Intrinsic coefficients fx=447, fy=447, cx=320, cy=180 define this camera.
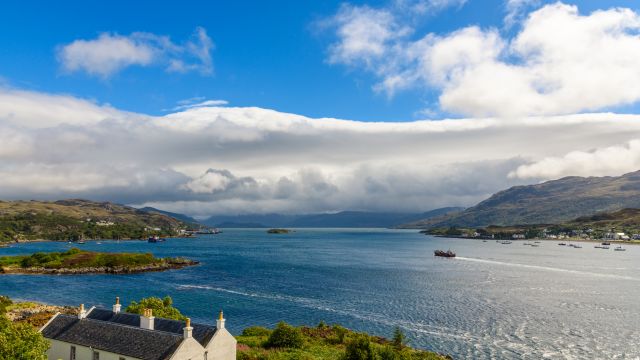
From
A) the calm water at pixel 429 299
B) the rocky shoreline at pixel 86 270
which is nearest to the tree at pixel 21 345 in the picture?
the calm water at pixel 429 299

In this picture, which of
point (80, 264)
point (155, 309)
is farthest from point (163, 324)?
point (80, 264)

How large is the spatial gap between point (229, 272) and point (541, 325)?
111 m

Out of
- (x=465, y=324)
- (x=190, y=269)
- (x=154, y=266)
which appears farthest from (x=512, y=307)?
(x=154, y=266)

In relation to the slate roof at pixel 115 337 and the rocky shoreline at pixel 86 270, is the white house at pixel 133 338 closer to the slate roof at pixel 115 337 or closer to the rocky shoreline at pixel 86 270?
the slate roof at pixel 115 337

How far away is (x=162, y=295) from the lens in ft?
375

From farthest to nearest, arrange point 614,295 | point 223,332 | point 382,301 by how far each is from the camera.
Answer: point 614,295
point 382,301
point 223,332

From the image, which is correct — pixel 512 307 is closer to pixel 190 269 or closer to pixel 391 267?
pixel 391 267

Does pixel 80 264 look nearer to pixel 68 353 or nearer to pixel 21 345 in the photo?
pixel 68 353

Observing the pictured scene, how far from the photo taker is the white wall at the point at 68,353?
41672 millimetres

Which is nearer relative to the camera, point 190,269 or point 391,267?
point 190,269

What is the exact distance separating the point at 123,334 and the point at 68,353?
288 inches

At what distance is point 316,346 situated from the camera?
204 ft

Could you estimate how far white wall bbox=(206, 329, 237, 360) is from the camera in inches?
1636

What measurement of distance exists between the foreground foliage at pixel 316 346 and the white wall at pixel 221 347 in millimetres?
7544
